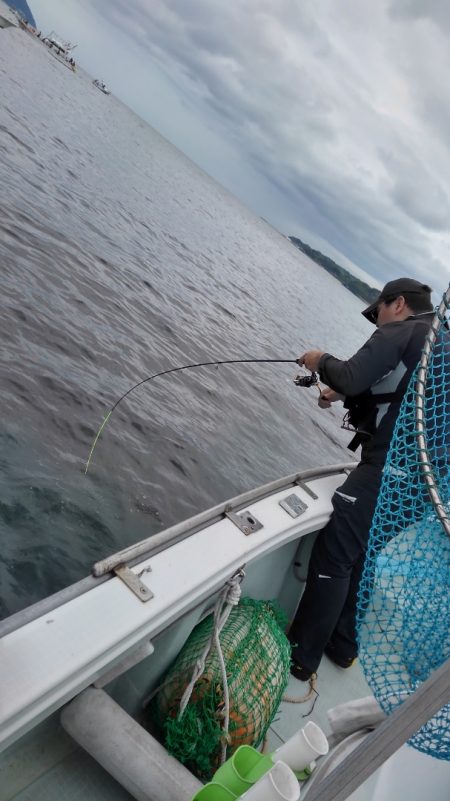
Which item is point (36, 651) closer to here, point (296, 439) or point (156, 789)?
point (156, 789)

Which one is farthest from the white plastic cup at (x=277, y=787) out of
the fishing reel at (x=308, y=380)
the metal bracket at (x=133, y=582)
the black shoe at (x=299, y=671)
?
the fishing reel at (x=308, y=380)

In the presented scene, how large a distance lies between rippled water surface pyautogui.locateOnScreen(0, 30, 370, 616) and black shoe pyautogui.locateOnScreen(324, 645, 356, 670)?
2126mm

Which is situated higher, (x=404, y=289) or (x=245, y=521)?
(x=404, y=289)

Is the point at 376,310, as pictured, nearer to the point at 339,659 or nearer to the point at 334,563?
the point at 334,563

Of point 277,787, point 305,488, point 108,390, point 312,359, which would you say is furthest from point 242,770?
point 108,390

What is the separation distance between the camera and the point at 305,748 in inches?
72.0

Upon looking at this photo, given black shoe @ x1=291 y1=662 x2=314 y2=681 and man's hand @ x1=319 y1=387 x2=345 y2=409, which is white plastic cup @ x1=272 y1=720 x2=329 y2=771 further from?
man's hand @ x1=319 y1=387 x2=345 y2=409

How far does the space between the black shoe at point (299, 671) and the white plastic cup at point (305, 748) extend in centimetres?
183

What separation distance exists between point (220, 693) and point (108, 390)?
5.82 metres

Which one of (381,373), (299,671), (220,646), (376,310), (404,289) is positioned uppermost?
(404,289)

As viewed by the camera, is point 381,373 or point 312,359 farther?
point 312,359

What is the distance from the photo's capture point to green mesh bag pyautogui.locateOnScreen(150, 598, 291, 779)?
2590 mm

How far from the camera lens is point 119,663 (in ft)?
7.61

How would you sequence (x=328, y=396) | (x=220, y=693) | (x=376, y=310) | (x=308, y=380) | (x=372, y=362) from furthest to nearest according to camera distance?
(x=308, y=380) → (x=328, y=396) → (x=376, y=310) → (x=372, y=362) → (x=220, y=693)
